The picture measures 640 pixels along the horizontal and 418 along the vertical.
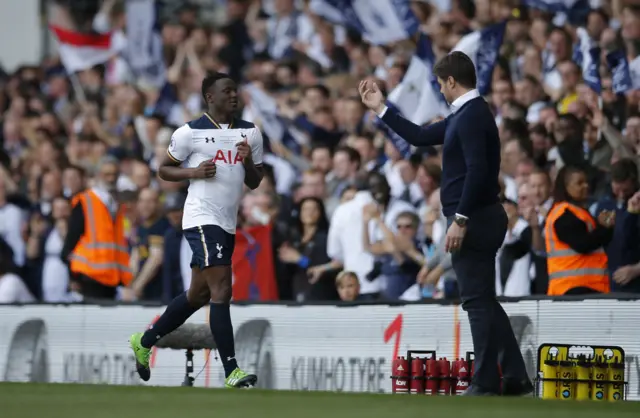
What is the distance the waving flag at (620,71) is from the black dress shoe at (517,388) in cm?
558

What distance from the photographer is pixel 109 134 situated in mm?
22312

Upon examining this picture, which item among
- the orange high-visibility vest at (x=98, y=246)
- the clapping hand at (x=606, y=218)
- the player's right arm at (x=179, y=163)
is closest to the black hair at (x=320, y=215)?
the orange high-visibility vest at (x=98, y=246)

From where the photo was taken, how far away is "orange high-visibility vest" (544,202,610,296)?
12.2m

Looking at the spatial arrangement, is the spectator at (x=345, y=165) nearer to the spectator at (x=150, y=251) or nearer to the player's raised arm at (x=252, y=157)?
the spectator at (x=150, y=251)

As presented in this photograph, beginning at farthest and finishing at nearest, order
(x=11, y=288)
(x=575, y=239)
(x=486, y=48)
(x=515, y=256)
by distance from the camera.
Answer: (x=11, y=288) < (x=486, y=48) < (x=515, y=256) < (x=575, y=239)

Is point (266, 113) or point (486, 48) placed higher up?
point (486, 48)

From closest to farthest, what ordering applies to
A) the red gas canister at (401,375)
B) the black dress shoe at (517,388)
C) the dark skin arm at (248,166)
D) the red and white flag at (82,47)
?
1. the black dress shoe at (517,388)
2. the dark skin arm at (248,166)
3. the red gas canister at (401,375)
4. the red and white flag at (82,47)

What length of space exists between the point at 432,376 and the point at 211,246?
6.05ft

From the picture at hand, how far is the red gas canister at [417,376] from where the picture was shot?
11.2 meters

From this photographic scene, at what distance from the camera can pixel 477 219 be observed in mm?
9977

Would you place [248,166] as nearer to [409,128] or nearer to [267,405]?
[409,128]

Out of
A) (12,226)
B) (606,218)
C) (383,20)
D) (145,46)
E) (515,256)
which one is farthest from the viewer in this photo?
(145,46)

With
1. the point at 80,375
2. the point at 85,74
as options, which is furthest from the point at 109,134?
the point at 80,375

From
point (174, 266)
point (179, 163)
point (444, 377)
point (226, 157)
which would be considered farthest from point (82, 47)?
point (444, 377)
